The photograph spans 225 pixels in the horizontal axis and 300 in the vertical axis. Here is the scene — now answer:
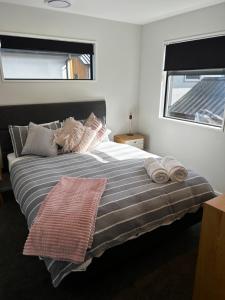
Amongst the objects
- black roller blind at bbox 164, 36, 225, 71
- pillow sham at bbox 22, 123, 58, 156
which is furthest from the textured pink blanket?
black roller blind at bbox 164, 36, 225, 71

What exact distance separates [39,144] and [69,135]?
41 centimetres

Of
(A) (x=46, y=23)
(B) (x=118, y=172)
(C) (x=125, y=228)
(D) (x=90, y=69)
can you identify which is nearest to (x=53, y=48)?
(A) (x=46, y=23)

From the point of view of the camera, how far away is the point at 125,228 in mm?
1673

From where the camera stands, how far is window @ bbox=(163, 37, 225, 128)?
301 cm

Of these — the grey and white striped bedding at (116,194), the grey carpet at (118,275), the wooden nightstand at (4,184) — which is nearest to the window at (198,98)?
the grey and white striped bedding at (116,194)

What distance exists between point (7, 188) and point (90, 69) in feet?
7.35

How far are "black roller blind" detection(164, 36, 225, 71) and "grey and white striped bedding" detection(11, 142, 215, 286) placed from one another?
61.3 inches

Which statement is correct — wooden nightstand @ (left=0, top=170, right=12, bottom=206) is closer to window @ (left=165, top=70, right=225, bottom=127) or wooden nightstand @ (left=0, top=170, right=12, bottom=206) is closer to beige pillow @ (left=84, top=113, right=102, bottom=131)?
beige pillow @ (left=84, top=113, right=102, bottom=131)

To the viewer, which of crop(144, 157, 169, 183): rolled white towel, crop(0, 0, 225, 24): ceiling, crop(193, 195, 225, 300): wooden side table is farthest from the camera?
crop(0, 0, 225, 24): ceiling

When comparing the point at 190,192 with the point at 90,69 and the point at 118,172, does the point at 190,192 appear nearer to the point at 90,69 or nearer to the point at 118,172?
the point at 118,172

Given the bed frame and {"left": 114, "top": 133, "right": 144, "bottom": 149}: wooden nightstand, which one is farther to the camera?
{"left": 114, "top": 133, "right": 144, "bottom": 149}: wooden nightstand

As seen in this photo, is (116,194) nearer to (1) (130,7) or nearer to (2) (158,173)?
(2) (158,173)

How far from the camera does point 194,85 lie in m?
3.36

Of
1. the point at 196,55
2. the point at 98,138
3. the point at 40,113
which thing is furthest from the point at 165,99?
the point at 40,113
